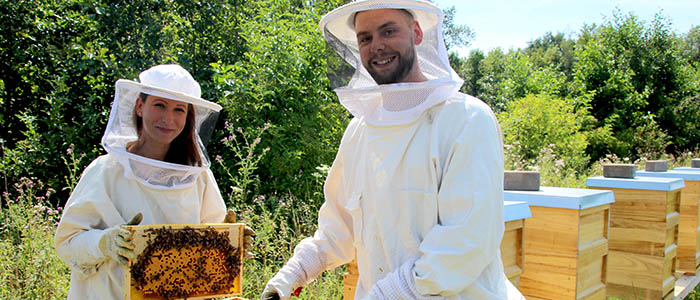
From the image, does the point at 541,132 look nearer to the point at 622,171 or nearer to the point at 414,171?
the point at 622,171

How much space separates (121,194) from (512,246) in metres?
2.09

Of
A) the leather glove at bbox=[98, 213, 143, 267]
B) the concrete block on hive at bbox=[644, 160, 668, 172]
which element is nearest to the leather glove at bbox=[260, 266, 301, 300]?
the leather glove at bbox=[98, 213, 143, 267]

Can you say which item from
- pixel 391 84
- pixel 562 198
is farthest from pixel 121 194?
pixel 562 198

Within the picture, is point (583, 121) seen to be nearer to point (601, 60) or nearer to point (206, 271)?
point (601, 60)

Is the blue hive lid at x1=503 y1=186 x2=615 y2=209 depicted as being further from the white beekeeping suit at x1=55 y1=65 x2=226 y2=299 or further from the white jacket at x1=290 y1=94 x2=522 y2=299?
the white beekeeping suit at x1=55 y1=65 x2=226 y2=299

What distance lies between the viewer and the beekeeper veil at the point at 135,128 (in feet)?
7.35

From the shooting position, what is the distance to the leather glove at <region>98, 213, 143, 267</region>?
193 centimetres

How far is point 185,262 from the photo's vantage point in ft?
7.00

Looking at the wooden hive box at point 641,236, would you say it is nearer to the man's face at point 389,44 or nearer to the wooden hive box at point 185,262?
the man's face at point 389,44

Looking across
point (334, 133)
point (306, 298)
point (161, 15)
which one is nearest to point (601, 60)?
point (334, 133)

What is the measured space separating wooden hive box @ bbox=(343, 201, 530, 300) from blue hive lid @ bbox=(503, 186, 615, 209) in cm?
47

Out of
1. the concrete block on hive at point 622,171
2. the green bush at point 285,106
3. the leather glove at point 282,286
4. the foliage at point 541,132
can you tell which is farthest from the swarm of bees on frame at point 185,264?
the foliage at point 541,132

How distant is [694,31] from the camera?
118ft

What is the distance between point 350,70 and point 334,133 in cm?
420
